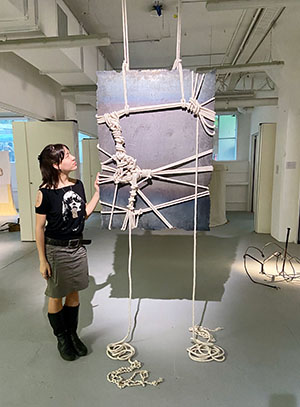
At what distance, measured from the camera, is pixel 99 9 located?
3592 millimetres

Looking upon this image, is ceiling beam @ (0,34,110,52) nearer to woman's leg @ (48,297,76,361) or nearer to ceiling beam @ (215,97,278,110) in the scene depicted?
woman's leg @ (48,297,76,361)

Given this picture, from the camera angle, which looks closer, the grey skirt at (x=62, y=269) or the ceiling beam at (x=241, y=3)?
the grey skirt at (x=62, y=269)

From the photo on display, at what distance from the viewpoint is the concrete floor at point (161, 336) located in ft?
5.12

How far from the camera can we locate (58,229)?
1707 millimetres

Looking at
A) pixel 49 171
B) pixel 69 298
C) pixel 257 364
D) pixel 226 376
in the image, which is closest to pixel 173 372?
pixel 226 376

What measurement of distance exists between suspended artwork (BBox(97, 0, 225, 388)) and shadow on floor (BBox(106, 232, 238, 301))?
3.65 feet

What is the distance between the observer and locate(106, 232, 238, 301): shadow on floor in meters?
A: 2.78

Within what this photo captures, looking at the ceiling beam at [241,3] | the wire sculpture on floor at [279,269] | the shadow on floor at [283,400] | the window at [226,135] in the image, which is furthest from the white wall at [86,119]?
the shadow on floor at [283,400]

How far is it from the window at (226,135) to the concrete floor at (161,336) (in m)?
4.69

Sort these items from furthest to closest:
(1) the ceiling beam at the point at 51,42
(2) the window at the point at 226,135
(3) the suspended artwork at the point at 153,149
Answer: (2) the window at the point at 226,135 → (1) the ceiling beam at the point at 51,42 → (3) the suspended artwork at the point at 153,149

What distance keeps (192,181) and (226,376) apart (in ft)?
4.00

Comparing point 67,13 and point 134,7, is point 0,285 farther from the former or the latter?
point 134,7

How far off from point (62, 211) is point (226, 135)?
6.90 meters

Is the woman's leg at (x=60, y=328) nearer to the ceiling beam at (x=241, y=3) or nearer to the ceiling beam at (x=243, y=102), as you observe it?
the ceiling beam at (x=241, y=3)
